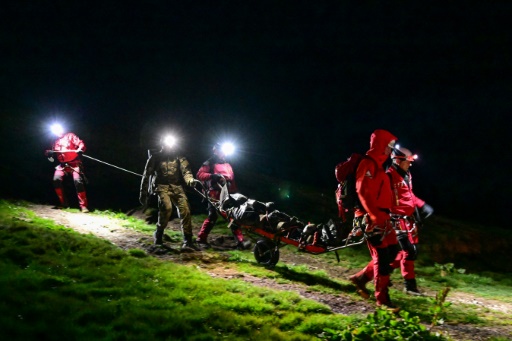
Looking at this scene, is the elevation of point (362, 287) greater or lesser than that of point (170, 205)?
lesser

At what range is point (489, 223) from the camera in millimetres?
33875

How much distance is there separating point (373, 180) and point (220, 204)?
572cm

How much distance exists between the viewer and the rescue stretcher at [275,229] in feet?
31.8

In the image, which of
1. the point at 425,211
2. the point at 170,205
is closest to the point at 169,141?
the point at 170,205

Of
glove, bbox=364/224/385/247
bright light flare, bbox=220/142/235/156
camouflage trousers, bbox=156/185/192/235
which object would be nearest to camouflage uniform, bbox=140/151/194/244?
camouflage trousers, bbox=156/185/192/235

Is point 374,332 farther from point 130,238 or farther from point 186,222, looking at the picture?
point 130,238

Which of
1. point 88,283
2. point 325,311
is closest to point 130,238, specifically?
point 88,283

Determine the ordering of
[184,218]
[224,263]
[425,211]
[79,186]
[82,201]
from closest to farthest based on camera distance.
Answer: [425,211], [224,263], [184,218], [79,186], [82,201]

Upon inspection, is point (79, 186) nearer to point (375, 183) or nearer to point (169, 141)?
point (169, 141)

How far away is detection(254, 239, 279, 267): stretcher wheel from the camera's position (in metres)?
11.0

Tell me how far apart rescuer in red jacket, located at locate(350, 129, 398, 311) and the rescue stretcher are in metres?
1.71

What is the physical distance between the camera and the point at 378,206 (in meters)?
7.74

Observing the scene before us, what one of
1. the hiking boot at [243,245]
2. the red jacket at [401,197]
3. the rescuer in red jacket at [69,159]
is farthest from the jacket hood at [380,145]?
the rescuer in red jacket at [69,159]

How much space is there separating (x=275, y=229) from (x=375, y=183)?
3781mm
